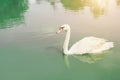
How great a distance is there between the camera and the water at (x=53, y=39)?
523 cm

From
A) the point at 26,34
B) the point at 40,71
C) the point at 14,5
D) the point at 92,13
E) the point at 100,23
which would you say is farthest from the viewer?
the point at 14,5

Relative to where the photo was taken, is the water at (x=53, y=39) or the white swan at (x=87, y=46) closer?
the water at (x=53, y=39)

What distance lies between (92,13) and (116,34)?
207 centimetres

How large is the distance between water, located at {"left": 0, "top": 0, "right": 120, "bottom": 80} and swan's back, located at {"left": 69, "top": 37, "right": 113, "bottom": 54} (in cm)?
11

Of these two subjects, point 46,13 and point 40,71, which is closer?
point 40,71

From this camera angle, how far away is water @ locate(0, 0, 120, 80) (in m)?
5.23

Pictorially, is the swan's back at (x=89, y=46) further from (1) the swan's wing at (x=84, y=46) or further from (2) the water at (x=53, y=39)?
(2) the water at (x=53, y=39)

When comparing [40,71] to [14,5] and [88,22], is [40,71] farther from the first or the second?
[14,5]

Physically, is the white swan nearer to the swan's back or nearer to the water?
the swan's back

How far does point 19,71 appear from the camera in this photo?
5.33 m

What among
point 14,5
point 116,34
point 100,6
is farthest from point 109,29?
point 14,5

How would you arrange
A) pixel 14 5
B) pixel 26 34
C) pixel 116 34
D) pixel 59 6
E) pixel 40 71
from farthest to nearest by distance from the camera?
pixel 14 5
pixel 59 6
pixel 26 34
pixel 116 34
pixel 40 71

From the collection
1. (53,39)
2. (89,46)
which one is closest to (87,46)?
(89,46)

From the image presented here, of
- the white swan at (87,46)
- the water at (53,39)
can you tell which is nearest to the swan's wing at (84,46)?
the white swan at (87,46)
